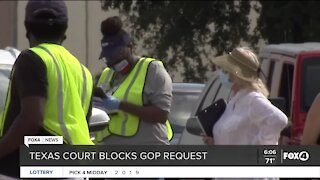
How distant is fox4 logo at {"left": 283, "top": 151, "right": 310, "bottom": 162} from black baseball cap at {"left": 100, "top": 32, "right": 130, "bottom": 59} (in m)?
1.78

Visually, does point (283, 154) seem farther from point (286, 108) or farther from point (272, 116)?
point (286, 108)

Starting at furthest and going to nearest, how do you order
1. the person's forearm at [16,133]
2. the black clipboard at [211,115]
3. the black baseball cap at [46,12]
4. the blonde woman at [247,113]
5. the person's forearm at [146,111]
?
1. the person's forearm at [146,111]
2. the black clipboard at [211,115]
3. the blonde woman at [247,113]
4. the black baseball cap at [46,12]
5. the person's forearm at [16,133]

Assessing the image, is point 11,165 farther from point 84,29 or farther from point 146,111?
point 84,29

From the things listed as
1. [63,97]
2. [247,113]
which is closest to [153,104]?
[247,113]

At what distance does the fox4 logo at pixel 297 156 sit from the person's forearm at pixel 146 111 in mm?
1401

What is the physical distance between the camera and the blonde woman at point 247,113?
6.08m

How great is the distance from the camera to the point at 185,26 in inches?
835

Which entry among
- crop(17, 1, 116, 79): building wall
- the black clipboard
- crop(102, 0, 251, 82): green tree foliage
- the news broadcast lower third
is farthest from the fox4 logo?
crop(17, 1, 116, 79): building wall

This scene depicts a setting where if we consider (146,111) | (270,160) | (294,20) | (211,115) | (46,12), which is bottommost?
(294,20)

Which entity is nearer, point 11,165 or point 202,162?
point 11,165

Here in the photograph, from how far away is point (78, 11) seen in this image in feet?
106

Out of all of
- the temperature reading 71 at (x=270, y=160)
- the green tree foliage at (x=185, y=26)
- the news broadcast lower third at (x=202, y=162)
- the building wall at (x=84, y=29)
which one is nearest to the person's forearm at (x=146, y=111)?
the news broadcast lower third at (x=202, y=162)

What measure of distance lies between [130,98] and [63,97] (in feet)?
7.12

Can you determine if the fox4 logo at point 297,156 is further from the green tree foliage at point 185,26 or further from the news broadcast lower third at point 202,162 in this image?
the green tree foliage at point 185,26
